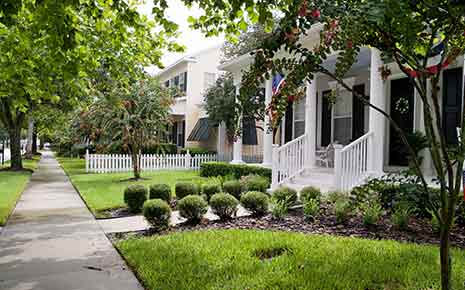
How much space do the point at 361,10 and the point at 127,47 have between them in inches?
257

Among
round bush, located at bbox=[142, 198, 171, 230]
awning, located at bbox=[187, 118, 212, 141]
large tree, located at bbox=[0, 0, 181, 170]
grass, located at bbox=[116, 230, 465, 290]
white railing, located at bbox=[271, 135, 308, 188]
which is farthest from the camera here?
awning, located at bbox=[187, 118, 212, 141]

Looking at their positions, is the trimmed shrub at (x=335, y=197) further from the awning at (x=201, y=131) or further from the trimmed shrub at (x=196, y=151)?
the awning at (x=201, y=131)

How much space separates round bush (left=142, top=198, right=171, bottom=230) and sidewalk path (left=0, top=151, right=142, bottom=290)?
2.51ft

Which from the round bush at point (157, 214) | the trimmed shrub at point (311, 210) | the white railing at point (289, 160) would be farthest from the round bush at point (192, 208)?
the white railing at point (289, 160)

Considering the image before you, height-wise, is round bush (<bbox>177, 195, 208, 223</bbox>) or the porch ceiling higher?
the porch ceiling

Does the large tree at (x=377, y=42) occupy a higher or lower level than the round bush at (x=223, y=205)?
higher

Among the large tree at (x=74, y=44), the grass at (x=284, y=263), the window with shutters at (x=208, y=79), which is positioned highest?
the window with shutters at (x=208, y=79)

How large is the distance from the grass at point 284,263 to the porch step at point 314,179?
4.39m

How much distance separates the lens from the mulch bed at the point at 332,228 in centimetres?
558

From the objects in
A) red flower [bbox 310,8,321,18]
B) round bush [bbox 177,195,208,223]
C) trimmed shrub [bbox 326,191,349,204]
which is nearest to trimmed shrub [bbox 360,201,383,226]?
trimmed shrub [bbox 326,191,349,204]

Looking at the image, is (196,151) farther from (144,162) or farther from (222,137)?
(144,162)

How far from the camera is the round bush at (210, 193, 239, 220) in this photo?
7004mm

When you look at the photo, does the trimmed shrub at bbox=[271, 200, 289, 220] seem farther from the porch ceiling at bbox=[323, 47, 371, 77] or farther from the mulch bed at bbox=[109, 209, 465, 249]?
the porch ceiling at bbox=[323, 47, 371, 77]

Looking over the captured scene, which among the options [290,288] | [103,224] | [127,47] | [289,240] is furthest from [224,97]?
[290,288]
